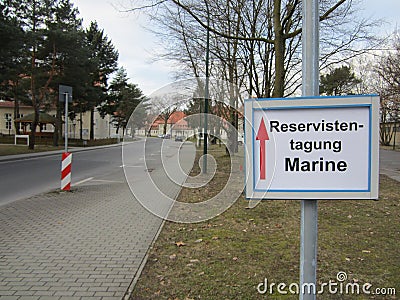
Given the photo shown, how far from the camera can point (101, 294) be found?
3.50 m

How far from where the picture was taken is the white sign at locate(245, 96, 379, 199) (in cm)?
229

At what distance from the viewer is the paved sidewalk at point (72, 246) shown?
3.67m

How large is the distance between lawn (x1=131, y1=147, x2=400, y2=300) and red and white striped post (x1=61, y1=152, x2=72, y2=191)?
4.34 metres

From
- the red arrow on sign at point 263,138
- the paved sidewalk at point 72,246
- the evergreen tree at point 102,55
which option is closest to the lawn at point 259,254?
the paved sidewalk at point 72,246

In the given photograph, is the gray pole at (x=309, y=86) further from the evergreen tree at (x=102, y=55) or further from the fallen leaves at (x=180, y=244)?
the evergreen tree at (x=102, y=55)

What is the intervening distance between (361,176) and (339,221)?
4.65 metres

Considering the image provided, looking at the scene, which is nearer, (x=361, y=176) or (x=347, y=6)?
(x=361, y=176)

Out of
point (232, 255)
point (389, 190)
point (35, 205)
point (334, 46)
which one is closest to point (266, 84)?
point (334, 46)

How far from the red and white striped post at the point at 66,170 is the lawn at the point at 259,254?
4.34 metres

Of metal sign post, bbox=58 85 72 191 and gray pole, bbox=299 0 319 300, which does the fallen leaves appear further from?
metal sign post, bbox=58 85 72 191

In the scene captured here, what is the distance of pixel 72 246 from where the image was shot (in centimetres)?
504

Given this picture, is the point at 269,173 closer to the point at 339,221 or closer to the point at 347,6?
the point at 339,221

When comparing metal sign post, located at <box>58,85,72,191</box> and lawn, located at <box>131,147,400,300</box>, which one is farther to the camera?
metal sign post, located at <box>58,85,72,191</box>

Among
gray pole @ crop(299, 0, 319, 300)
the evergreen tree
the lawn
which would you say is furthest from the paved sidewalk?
the evergreen tree
